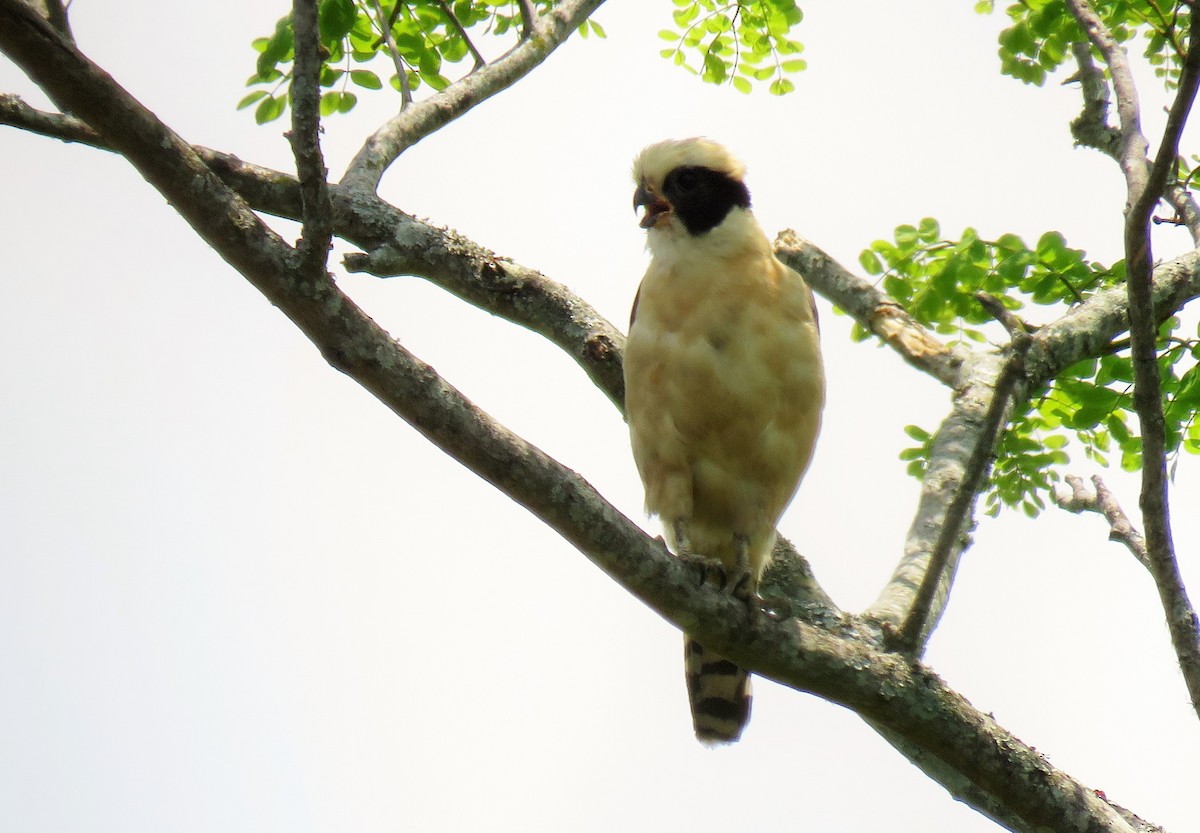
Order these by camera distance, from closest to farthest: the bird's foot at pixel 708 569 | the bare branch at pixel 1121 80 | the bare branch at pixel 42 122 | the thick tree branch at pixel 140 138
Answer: the thick tree branch at pixel 140 138 < the bare branch at pixel 42 122 < the bird's foot at pixel 708 569 < the bare branch at pixel 1121 80

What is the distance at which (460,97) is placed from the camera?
16.3 ft

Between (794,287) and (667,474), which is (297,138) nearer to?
(667,474)

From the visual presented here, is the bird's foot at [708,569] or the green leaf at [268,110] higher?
the green leaf at [268,110]

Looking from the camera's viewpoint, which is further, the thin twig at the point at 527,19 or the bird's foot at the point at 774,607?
the thin twig at the point at 527,19

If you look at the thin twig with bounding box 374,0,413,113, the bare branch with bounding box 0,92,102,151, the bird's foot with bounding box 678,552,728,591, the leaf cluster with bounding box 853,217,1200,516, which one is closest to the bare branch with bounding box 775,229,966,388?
the leaf cluster with bounding box 853,217,1200,516

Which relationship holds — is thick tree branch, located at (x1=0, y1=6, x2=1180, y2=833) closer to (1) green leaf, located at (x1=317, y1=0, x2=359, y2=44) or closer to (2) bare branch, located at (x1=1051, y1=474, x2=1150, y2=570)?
(2) bare branch, located at (x1=1051, y1=474, x2=1150, y2=570)

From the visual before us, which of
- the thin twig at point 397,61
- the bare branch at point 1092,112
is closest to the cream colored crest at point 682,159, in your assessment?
the thin twig at point 397,61

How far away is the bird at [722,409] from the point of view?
444 centimetres

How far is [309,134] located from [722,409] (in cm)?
222

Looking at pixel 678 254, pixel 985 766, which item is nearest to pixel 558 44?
pixel 678 254

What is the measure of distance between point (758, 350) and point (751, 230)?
82cm

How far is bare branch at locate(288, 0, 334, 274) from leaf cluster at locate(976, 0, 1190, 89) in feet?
12.5

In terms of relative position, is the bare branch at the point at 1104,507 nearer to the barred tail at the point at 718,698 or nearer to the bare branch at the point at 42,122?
the barred tail at the point at 718,698

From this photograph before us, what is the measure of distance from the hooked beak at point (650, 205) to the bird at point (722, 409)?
35 centimetres
